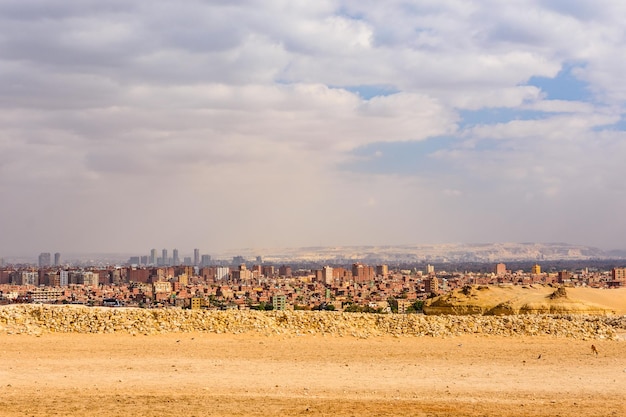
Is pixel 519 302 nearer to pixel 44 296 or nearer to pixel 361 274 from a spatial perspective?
pixel 44 296

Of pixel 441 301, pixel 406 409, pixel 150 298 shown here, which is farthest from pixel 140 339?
pixel 150 298

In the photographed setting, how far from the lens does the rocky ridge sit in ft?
82.4

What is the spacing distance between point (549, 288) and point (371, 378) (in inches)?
1411

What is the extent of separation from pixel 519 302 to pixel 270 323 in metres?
18.1

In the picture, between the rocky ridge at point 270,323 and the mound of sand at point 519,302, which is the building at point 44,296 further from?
the rocky ridge at point 270,323

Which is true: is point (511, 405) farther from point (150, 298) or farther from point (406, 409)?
point (150, 298)

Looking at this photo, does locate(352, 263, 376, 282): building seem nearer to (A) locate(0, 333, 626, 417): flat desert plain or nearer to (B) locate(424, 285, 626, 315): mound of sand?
(B) locate(424, 285, 626, 315): mound of sand

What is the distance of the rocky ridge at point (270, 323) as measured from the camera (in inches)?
989

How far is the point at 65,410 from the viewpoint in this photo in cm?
1320

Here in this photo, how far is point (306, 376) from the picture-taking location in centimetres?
1798

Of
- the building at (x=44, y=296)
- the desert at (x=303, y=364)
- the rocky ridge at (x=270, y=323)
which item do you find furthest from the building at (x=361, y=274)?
the desert at (x=303, y=364)

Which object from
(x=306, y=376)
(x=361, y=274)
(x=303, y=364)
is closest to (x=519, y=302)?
(x=303, y=364)

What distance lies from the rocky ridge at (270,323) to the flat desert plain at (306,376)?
63cm

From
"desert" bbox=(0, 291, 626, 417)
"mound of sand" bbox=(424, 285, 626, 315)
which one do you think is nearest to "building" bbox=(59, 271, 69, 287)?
"mound of sand" bbox=(424, 285, 626, 315)
